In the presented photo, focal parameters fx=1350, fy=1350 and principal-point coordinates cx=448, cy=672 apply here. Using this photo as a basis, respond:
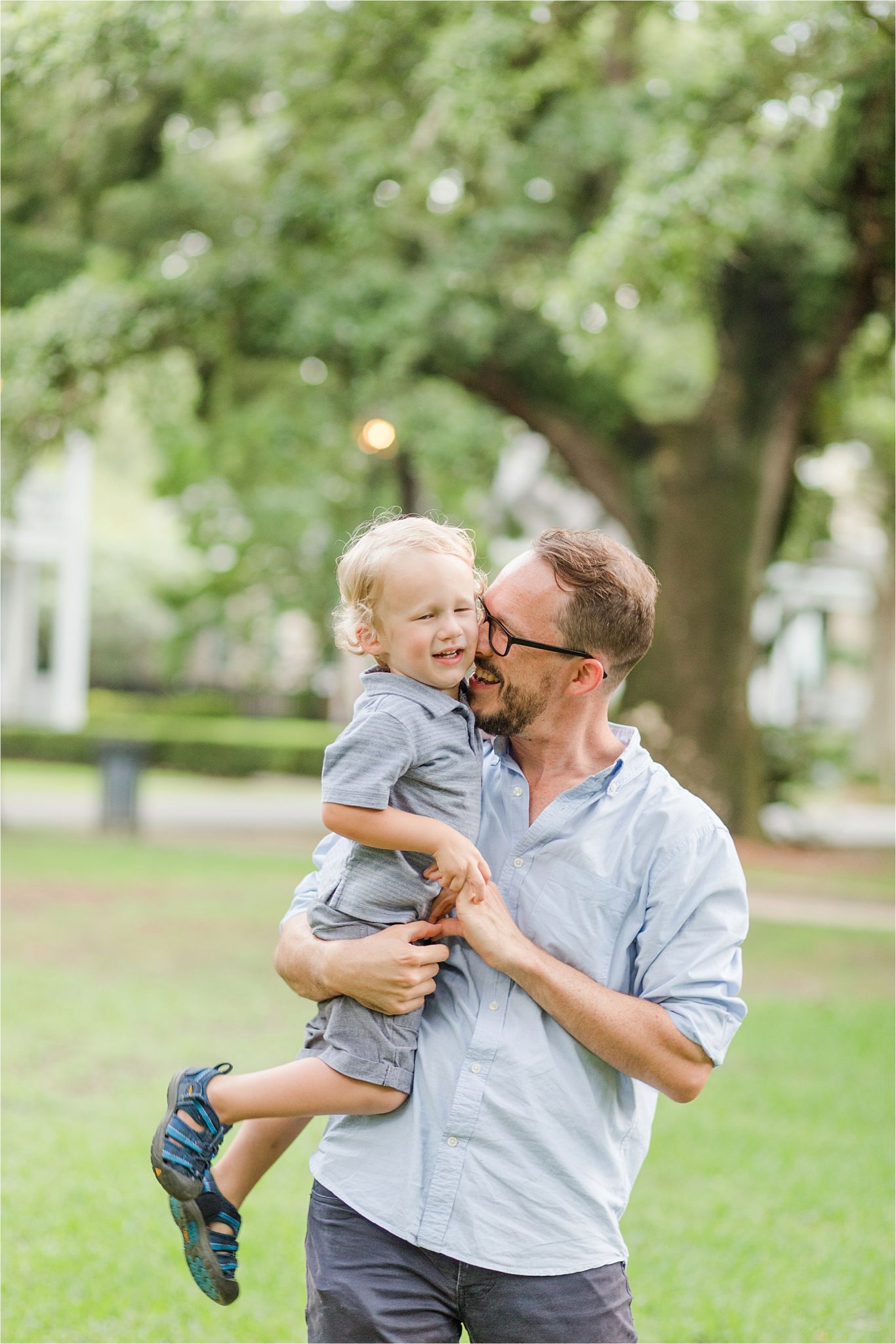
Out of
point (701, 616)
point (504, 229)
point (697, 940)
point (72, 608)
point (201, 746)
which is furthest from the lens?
point (72, 608)

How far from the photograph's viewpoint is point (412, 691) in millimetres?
2500

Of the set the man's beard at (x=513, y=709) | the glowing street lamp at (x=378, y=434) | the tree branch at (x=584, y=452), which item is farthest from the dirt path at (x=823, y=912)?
the man's beard at (x=513, y=709)

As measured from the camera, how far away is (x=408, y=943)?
7.68 ft

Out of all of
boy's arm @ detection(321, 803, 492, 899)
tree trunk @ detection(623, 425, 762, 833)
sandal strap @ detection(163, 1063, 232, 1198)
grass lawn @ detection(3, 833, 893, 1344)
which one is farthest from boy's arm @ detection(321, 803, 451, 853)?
tree trunk @ detection(623, 425, 762, 833)

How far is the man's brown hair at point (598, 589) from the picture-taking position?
2367 mm

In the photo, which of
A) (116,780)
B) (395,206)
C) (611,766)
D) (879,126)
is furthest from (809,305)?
(611,766)

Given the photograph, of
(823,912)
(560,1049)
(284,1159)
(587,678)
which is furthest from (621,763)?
(823,912)

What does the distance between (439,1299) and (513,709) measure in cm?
101

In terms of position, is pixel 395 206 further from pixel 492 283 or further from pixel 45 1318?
pixel 45 1318

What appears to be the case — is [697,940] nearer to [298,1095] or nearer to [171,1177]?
[298,1095]

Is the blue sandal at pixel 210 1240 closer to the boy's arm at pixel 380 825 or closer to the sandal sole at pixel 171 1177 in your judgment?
the sandal sole at pixel 171 1177

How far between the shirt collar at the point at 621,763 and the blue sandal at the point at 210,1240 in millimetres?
1003

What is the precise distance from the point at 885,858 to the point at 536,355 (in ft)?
26.1

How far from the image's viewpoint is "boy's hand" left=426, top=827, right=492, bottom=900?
227cm
